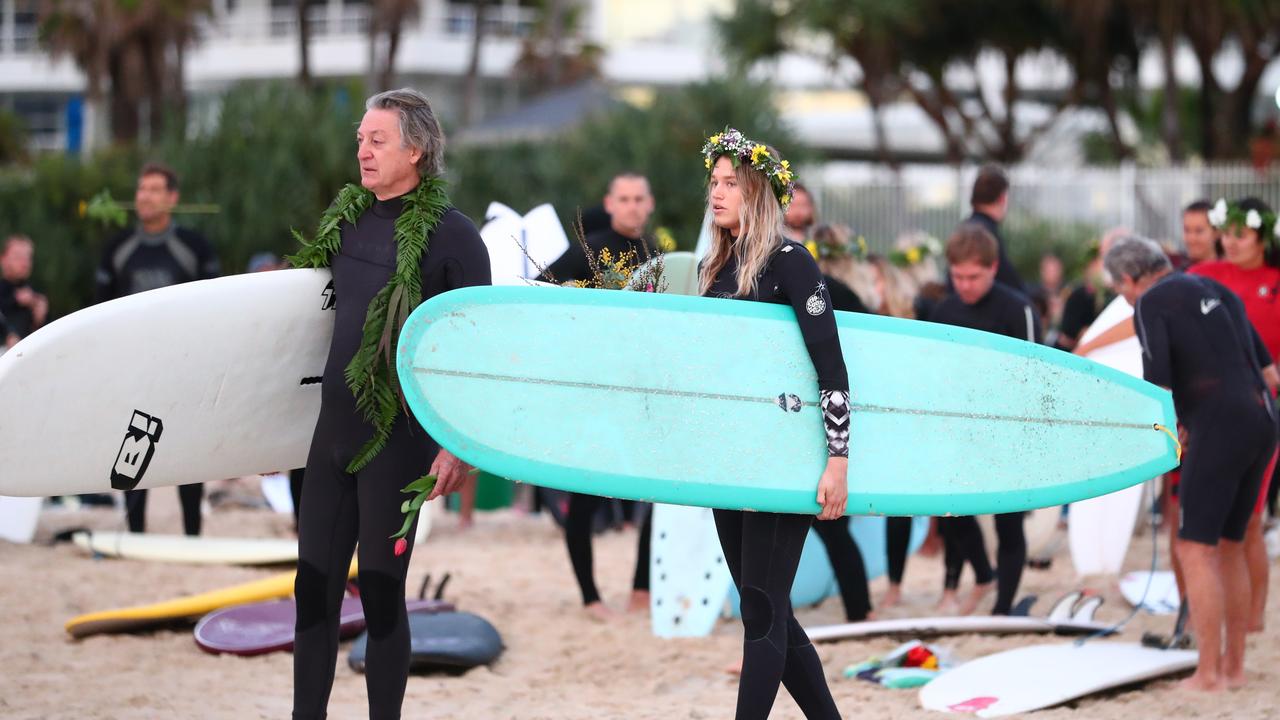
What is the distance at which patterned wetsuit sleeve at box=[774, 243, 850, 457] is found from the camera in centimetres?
331

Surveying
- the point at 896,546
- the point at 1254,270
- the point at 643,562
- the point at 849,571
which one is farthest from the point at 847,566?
the point at 1254,270

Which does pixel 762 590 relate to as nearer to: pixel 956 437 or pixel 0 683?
pixel 956 437

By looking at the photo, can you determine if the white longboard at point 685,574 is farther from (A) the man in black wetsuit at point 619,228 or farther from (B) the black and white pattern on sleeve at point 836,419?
(B) the black and white pattern on sleeve at point 836,419

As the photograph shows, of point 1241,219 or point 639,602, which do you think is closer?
point 1241,219

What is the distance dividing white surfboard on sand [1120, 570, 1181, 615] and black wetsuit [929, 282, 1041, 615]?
52 cm

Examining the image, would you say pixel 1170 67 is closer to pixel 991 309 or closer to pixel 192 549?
pixel 991 309

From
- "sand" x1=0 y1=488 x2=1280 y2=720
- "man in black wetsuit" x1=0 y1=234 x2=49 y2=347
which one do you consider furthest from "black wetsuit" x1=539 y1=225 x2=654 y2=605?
"man in black wetsuit" x1=0 y1=234 x2=49 y2=347

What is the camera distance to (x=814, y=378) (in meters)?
3.45

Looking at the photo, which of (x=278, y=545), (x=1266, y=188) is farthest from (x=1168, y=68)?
(x=278, y=545)

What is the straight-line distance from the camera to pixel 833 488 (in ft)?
10.9

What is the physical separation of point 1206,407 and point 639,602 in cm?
252

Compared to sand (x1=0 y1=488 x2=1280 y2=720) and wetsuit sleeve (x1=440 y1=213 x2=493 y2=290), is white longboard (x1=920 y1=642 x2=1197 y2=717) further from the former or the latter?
wetsuit sleeve (x1=440 y1=213 x2=493 y2=290)

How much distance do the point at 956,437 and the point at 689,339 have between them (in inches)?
29.3

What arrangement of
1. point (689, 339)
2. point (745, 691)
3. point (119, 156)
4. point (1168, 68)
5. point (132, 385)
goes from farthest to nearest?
point (1168, 68)
point (119, 156)
point (132, 385)
point (689, 339)
point (745, 691)
